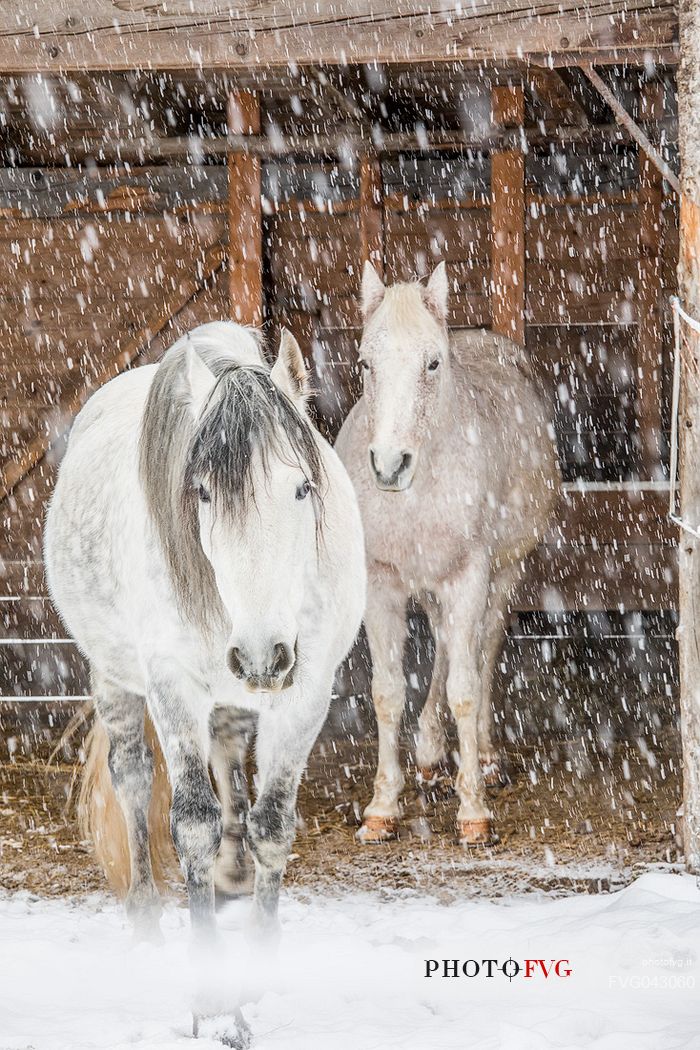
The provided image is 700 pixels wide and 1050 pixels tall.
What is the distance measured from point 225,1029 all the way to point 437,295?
2944 millimetres

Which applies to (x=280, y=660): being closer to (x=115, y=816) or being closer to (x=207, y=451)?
(x=207, y=451)

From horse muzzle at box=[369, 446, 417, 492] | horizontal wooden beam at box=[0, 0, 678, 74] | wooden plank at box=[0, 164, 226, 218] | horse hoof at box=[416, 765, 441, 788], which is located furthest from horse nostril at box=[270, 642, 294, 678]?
wooden plank at box=[0, 164, 226, 218]

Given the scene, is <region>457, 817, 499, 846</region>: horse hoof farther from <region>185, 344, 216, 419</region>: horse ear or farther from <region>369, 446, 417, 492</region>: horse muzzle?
<region>185, 344, 216, 419</region>: horse ear

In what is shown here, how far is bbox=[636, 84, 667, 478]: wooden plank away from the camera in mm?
8102

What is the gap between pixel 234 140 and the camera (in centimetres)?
757

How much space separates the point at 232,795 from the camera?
3.95 m

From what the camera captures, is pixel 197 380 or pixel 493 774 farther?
pixel 493 774

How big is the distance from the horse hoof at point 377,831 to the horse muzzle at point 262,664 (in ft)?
7.11

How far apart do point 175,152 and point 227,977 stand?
6.40 meters

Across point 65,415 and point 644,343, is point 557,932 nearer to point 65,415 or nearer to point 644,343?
point 644,343

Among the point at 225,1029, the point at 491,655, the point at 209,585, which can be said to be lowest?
the point at 225,1029

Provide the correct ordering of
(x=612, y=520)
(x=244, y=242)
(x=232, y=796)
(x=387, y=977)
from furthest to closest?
(x=612, y=520) < (x=244, y=242) < (x=232, y=796) < (x=387, y=977)

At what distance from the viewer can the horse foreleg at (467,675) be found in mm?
4691

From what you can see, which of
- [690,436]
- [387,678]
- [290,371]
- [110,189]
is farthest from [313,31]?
[110,189]
